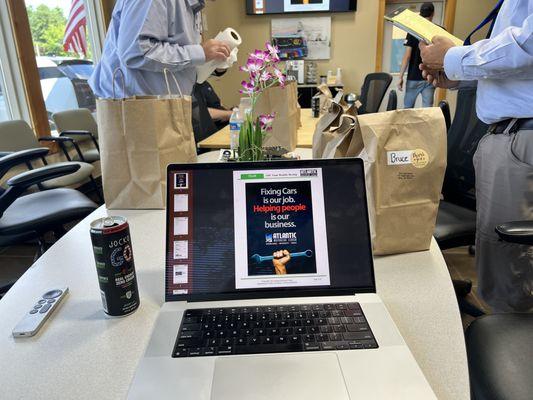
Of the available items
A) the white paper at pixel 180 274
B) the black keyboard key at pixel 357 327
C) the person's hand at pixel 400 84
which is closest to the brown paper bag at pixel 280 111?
the white paper at pixel 180 274

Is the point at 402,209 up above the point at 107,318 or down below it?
above

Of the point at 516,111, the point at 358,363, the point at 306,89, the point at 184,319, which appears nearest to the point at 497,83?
the point at 516,111

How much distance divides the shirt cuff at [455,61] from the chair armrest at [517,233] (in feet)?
2.02

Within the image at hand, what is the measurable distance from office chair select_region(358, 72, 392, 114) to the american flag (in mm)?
2838

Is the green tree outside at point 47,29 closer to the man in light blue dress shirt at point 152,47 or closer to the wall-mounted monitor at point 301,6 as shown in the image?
the man in light blue dress shirt at point 152,47

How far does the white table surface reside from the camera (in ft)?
1.94

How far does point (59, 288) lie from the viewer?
830mm

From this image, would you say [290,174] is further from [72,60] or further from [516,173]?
[72,60]

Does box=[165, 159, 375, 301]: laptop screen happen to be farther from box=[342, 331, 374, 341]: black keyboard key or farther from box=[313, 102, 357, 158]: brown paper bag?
box=[313, 102, 357, 158]: brown paper bag

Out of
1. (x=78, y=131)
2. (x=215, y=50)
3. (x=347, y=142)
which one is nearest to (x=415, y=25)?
(x=347, y=142)

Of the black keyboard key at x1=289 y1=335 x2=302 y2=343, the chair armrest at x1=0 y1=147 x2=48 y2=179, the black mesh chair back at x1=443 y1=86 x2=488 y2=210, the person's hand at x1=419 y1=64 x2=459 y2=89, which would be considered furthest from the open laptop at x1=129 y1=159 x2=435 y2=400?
the chair armrest at x1=0 y1=147 x2=48 y2=179

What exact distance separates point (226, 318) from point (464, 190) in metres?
1.43

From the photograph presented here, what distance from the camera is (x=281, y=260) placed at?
76cm

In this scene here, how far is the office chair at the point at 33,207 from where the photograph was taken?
1.66 meters
